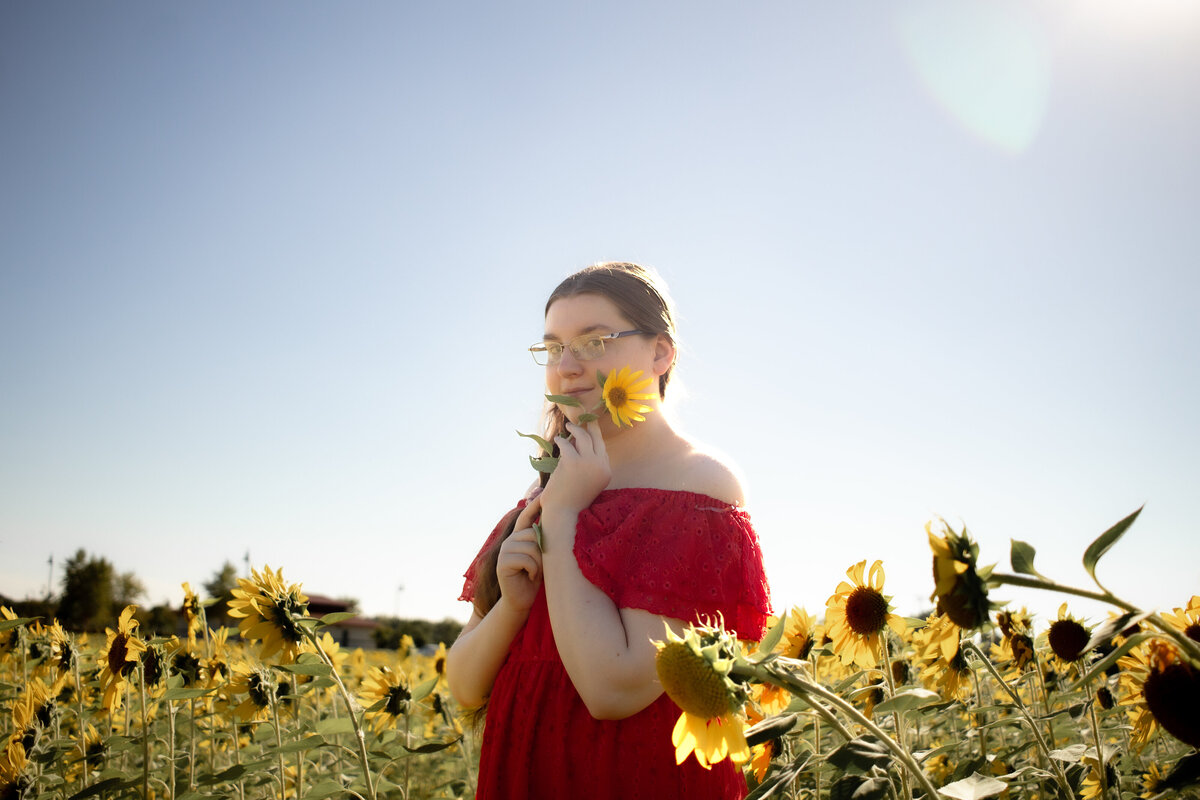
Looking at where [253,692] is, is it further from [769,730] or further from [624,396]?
[769,730]

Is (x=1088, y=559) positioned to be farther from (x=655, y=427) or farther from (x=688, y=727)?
(x=655, y=427)

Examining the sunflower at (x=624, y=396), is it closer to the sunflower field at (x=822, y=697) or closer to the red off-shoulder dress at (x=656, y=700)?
the red off-shoulder dress at (x=656, y=700)

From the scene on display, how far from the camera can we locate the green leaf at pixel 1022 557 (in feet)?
2.89

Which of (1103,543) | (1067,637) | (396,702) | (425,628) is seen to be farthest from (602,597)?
(425,628)

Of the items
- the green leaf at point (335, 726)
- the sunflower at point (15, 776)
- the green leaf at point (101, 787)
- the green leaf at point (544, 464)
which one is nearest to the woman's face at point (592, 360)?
the green leaf at point (544, 464)

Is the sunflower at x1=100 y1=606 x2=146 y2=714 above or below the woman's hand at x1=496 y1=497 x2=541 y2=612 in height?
below

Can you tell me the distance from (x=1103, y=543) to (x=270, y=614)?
2.04m

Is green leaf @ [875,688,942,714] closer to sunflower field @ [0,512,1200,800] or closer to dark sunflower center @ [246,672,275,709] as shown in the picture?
sunflower field @ [0,512,1200,800]

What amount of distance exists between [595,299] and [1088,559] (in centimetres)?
158

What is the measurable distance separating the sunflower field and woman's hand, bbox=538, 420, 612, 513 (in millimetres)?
407

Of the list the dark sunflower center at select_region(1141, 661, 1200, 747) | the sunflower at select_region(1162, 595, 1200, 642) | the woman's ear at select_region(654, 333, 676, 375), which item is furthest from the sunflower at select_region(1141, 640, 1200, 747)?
the woman's ear at select_region(654, 333, 676, 375)

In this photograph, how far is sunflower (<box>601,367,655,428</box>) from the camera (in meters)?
2.04

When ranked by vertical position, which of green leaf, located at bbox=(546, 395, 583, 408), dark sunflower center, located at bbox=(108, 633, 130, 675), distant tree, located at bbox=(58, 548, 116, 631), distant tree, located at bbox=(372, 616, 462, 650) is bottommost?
distant tree, located at bbox=(372, 616, 462, 650)

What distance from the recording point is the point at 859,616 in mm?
1985
